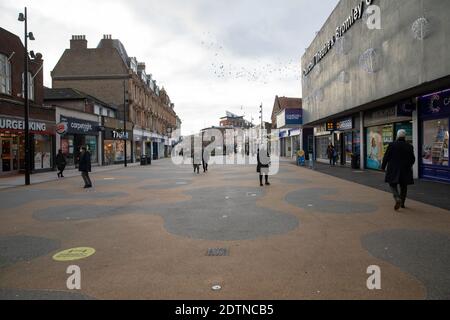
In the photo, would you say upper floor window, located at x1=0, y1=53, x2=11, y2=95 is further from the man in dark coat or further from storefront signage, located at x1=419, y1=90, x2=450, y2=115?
storefront signage, located at x1=419, y1=90, x2=450, y2=115

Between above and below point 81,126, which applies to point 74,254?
below

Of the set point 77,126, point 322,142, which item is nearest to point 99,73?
point 77,126

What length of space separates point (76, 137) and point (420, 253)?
30.3 metres

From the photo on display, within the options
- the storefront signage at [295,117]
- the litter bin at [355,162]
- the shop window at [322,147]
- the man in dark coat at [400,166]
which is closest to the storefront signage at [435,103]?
the man in dark coat at [400,166]

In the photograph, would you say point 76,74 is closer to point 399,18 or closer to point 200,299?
point 399,18

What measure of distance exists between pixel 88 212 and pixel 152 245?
158 inches

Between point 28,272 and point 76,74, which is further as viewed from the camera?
point 76,74

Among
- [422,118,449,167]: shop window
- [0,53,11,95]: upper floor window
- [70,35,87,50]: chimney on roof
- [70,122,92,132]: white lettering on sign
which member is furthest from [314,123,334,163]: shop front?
[70,35,87,50]: chimney on roof

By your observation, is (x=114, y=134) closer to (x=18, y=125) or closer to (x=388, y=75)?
(x=18, y=125)

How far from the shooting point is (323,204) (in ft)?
31.7

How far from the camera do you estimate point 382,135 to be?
65.1 feet

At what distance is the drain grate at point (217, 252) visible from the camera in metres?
5.25

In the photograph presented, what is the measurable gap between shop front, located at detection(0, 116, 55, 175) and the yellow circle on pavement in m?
18.0

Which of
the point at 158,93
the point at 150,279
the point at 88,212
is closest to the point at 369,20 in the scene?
the point at 88,212
